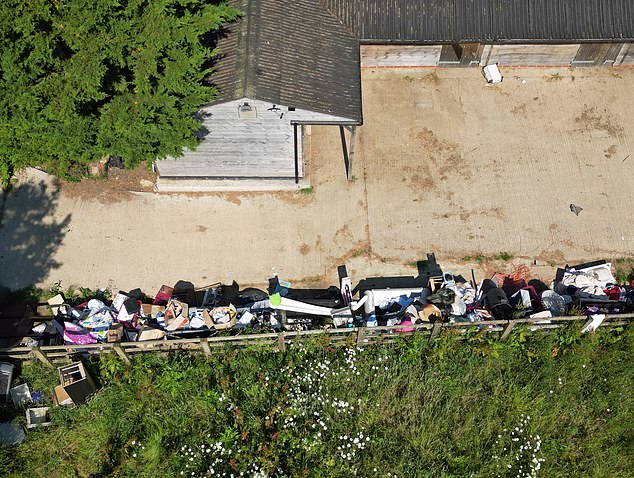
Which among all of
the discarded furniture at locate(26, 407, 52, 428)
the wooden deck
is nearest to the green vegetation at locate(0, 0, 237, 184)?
the wooden deck

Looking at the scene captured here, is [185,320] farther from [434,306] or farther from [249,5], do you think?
Result: [249,5]

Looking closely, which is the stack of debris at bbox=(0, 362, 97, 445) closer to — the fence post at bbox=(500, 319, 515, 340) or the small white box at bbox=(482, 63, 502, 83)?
the fence post at bbox=(500, 319, 515, 340)

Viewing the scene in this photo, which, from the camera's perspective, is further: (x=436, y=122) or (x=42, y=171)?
(x=436, y=122)

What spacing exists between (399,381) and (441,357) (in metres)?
1.13

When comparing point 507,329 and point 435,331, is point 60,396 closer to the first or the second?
point 435,331

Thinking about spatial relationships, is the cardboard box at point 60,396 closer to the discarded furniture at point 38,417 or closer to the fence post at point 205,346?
the discarded furniture at point 38,417

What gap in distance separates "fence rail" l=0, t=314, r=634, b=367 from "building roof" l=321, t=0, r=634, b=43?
8.52 metres

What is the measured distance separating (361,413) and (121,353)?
5485 mm

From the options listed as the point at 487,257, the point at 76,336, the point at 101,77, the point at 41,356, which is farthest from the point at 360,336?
the point at 101,77

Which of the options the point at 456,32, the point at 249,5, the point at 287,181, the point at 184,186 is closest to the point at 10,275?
the point at 184,186

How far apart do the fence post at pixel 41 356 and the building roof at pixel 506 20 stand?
40.5 ft

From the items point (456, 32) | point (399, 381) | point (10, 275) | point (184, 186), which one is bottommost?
point (399, 381)

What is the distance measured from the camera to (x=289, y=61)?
44.3 feet

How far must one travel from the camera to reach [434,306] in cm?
1268
